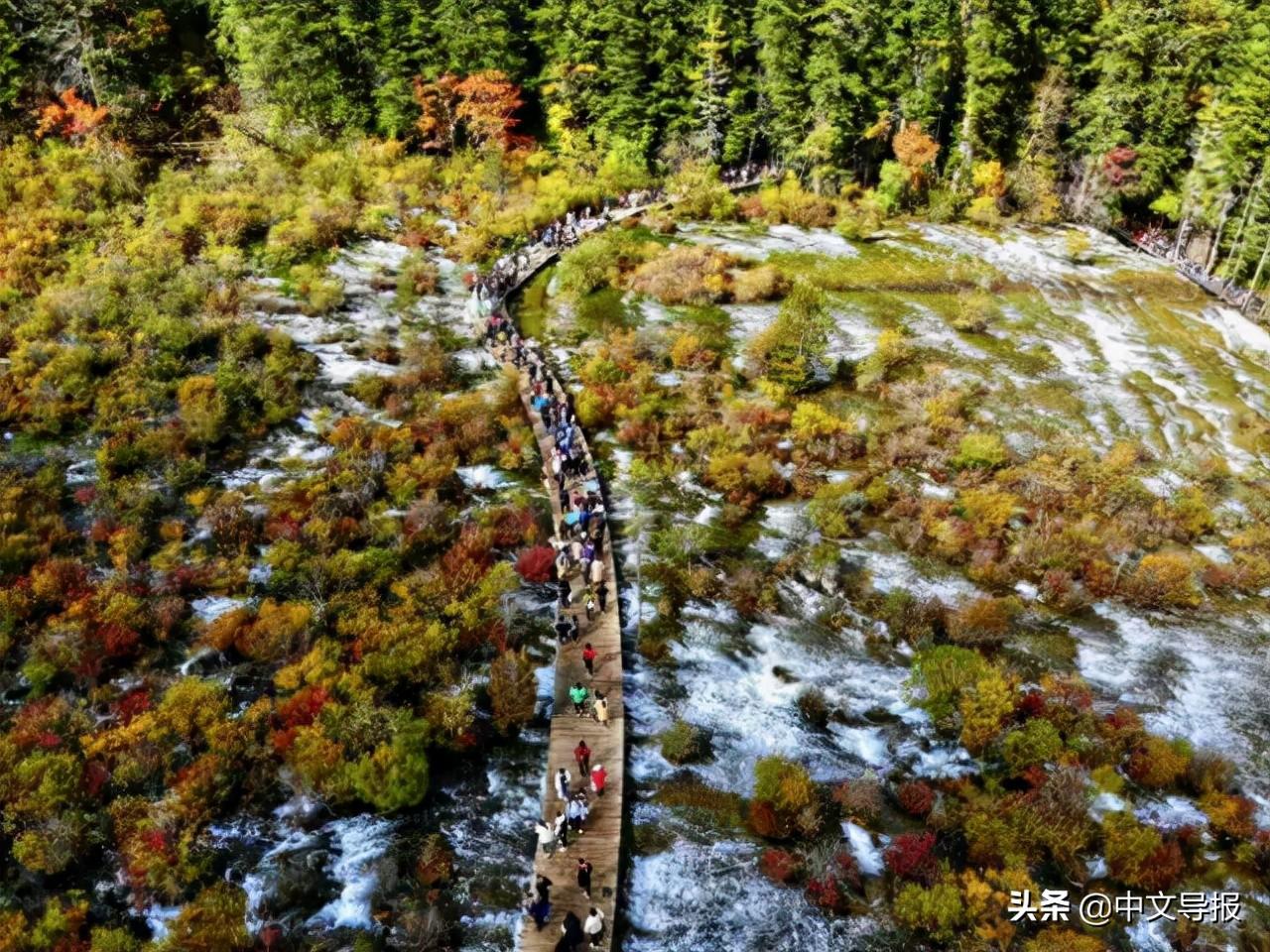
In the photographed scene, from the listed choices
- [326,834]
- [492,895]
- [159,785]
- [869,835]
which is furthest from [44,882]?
[869,835]

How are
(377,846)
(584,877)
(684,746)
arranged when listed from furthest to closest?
1. (684,746)
2. (377,846)
3. (584,877)

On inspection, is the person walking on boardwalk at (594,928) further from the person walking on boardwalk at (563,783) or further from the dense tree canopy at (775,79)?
the dense tree canopy at (775,79)

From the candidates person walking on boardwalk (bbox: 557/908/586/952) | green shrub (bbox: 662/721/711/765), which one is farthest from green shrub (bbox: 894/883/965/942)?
person walking on boardwalk (bbox: 557/908/586/952)

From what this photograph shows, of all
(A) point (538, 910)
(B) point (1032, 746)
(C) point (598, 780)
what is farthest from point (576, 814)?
(B) point (1032, 746)

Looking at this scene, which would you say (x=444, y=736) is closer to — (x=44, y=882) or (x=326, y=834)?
(x=326, y=834)

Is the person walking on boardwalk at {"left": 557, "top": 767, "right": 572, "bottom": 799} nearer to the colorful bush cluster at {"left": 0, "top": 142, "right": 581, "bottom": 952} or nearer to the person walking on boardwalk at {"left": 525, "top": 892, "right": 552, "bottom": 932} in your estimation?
the person walking on boardwalk at {"left": 525, "top": 892, "right": 552, "bottom": 932}

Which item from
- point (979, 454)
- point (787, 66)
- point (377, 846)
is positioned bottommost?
point (377, 846)

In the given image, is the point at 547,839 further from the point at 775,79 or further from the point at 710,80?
the point at 710,80
